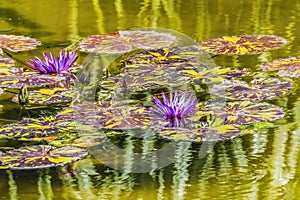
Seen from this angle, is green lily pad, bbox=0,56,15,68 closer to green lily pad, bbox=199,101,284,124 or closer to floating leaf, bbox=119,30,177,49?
floating leaf, bbox=119,30,177,49

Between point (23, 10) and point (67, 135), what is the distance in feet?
5.39

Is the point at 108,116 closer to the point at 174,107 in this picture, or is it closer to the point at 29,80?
the point at 174,107

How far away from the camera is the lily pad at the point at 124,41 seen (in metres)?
2.94

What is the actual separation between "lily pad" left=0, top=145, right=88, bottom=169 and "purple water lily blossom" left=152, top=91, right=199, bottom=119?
1.04ft

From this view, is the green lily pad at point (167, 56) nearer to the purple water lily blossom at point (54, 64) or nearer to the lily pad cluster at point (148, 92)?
the lily pad cluster at point (148, 92)

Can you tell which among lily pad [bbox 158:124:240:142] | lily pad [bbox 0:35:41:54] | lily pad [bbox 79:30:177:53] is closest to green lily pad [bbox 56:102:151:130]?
lily pad [bbox 158:124:240:142]

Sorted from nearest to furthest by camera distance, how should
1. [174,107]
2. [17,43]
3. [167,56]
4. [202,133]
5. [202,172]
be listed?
[202,172]
[202,133]
[174,107]
[167,56]
[17,43]

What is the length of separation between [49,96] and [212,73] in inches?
21.7

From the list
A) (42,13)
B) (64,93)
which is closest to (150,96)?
(64,93)

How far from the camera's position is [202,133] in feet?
6.92

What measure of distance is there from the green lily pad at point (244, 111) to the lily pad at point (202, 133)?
63 millimetres

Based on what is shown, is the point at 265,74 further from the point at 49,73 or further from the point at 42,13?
the point at 42,13

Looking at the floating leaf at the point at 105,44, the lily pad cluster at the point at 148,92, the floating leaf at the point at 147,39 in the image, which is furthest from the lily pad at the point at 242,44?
the floating leaf at the point at 105,44

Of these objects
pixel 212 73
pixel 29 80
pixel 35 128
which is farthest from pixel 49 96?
pixel 212 73
